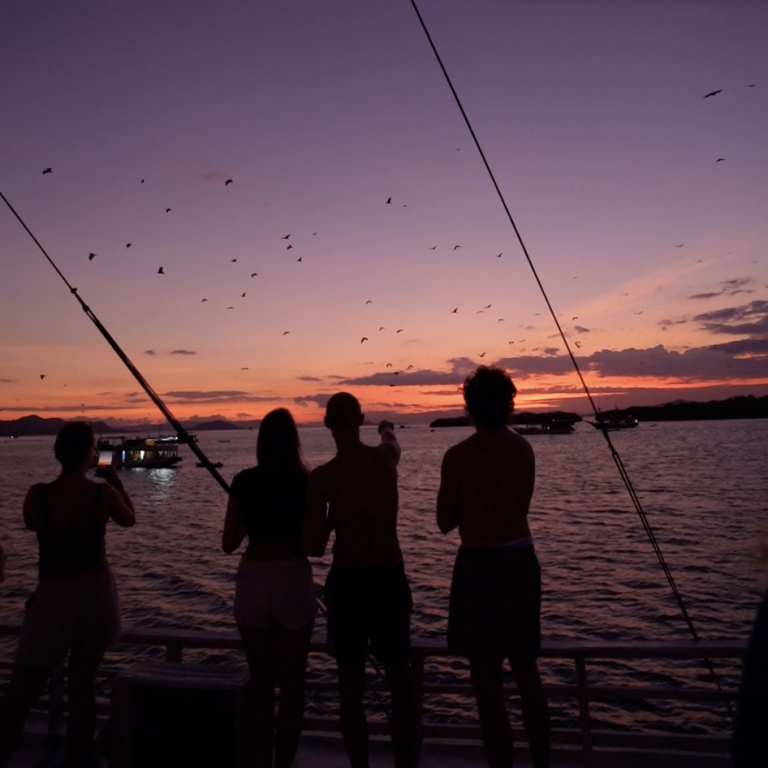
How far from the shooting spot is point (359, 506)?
9.86ft

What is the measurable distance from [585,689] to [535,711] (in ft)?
1.74

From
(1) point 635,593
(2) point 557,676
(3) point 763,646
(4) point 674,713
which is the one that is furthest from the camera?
(1) point 635,593

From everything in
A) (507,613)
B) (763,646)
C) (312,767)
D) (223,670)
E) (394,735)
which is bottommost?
(312,767)

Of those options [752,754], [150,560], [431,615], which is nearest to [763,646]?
[752,754]

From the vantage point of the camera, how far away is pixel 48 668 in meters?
3.07

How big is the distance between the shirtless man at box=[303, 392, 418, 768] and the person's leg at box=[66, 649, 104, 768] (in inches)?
46.5

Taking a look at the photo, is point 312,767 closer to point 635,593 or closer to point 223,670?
point 223,670

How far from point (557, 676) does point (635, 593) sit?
801 cm

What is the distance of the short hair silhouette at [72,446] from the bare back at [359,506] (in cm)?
112

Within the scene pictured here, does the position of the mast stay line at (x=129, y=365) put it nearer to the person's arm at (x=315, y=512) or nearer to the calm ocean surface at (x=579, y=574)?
the person's arm at (x=315, y=512)

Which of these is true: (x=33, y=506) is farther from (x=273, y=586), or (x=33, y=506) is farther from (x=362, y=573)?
(x=362, y=573)

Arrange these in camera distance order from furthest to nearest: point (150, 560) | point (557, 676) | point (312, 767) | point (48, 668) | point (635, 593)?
point (150, 560)
point (635, 593)
point (557, 676)
point (312, 767)
point (48, 668)

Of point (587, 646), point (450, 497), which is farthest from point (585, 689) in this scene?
point (450, 497)

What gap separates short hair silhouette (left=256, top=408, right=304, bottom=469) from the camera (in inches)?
123
